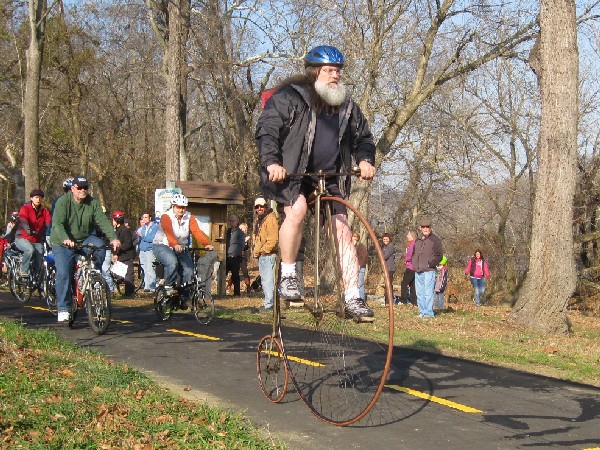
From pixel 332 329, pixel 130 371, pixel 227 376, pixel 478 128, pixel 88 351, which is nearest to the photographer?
pixel 332 329

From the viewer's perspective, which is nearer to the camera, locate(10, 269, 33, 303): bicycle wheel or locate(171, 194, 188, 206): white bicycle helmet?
locate(171, 194, 188, 206): white bicycle helmet

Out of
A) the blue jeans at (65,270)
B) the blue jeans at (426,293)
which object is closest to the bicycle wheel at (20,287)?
the blue jeans at (65,270)

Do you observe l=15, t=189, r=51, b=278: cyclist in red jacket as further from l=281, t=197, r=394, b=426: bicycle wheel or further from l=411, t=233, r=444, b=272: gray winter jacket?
l=281, t=197, r=394, b=426: bicycle wheel

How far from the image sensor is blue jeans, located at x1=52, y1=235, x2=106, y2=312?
12742 millimetres

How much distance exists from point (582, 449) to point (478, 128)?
35013 millimetres

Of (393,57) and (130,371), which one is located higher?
(393,57)

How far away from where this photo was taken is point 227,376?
860cm

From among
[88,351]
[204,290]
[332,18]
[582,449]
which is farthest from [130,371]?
[332,18]

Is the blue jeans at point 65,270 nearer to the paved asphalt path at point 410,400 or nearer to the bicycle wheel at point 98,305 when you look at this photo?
the bicycle wheel at point 98,305

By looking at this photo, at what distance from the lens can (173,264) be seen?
48.1 ft

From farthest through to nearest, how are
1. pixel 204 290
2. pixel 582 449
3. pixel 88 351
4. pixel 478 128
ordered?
pixel 478 128
pixel 204 290
pixel 88 351
pixel 582 449

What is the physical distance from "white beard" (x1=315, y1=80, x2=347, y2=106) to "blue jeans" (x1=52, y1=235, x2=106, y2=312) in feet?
22.0

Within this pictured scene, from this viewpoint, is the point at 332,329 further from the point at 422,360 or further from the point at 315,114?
the point at 422,360

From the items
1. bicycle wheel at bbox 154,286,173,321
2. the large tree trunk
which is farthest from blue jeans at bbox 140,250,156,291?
the large tree trunk
